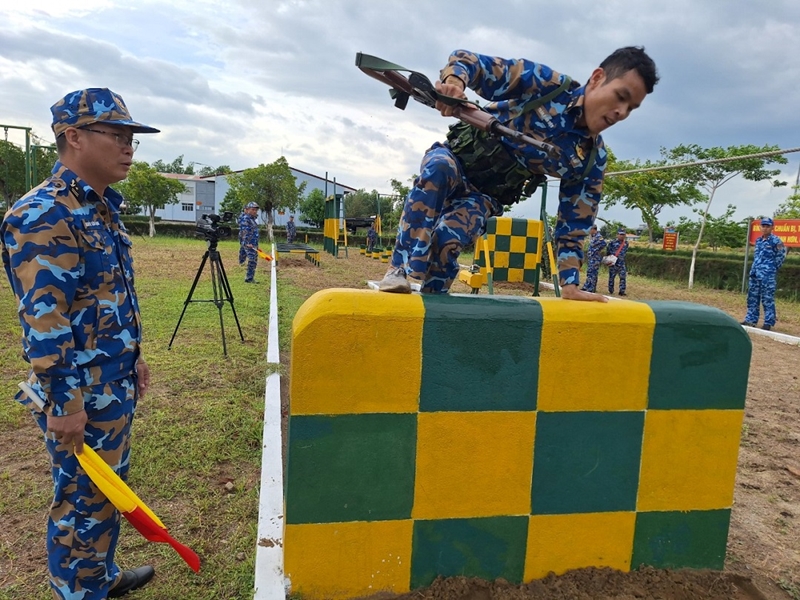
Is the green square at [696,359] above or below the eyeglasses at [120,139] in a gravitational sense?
below

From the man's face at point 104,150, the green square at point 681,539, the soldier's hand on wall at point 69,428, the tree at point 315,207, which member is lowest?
the green square at point 681,539

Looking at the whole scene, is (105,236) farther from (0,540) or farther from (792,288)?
(792,288)

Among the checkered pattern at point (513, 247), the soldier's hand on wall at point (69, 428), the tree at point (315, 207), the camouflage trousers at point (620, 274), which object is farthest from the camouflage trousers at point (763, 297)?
the tree at point (315, 207)

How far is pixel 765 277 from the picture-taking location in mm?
9742

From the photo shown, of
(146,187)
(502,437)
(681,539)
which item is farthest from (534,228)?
(146,187)

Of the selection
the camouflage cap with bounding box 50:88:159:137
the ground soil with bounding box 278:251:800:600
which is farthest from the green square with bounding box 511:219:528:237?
the camouflage cap with bounding box 50:88:159:137

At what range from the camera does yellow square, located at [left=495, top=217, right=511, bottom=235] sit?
11.4 m

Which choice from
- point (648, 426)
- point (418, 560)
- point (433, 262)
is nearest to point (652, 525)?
point (648, 426)

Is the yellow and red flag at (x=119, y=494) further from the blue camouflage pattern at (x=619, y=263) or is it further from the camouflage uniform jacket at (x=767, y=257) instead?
the blue camouflage pattern at (x=619, y=263)

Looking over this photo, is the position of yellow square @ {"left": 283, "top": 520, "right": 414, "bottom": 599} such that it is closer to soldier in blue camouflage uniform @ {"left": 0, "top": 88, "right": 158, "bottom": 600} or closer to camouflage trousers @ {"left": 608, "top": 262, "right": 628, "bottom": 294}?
soldier in blue camouflage uniform @ {"left": 0, "top": 88, "right": 158, "bottom": 600}

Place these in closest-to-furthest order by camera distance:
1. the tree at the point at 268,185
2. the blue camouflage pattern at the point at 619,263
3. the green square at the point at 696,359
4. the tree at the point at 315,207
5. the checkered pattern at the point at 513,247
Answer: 1. the green square at the point at 696,359
2. the checkered pattern at the point at 513,247
3. the blue camouflage pattern at the point at 619,263
4. the tree at the point at 268,185
5. the tree at the point at 315,207

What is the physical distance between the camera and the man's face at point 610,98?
207cm

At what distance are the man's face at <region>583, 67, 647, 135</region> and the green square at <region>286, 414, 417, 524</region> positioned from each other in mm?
1436

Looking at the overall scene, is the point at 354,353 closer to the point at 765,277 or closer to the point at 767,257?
the point at 765,277
